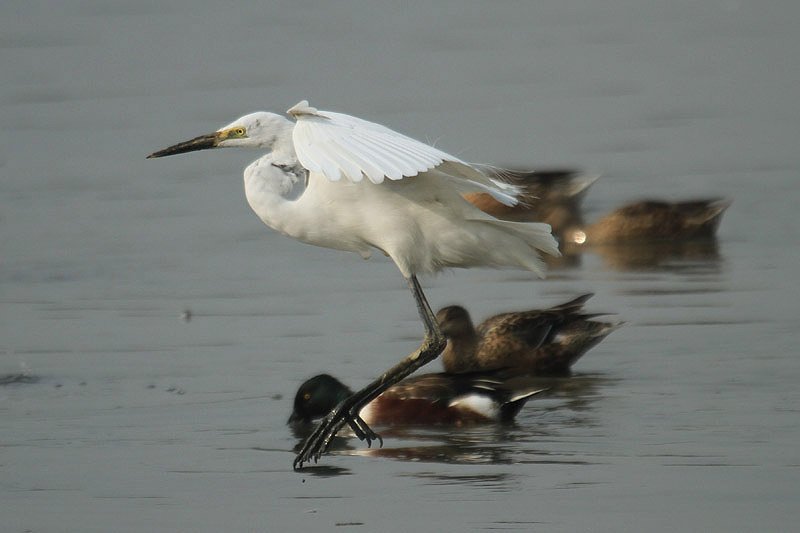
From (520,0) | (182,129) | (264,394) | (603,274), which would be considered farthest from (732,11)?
(264,394)

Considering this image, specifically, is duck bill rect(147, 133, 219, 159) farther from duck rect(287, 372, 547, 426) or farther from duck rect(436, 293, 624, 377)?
duck rect(436, 293, 624, 377)

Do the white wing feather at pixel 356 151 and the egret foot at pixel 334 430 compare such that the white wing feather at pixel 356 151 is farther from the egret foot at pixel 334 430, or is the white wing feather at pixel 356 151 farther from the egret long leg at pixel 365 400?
the egret foot at pixel 334 430

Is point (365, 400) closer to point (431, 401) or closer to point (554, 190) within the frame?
point (431, 401)

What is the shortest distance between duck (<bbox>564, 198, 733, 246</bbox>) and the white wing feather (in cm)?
480

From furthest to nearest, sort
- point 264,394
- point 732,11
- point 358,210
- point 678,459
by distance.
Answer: point 732,11 < point 264,394 < point 358,210 < point 678,459

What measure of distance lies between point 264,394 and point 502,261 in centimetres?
148

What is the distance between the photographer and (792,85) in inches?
661

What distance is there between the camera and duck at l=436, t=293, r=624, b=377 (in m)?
8.28

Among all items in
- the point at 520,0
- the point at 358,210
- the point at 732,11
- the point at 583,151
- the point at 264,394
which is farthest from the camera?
the point at 520,0

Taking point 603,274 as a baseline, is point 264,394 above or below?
below

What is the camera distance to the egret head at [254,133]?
715cm

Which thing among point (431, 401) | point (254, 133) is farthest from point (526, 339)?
point (254, 133)

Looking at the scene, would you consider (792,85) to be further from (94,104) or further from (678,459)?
(678,459)

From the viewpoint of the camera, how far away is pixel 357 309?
9453 mm
